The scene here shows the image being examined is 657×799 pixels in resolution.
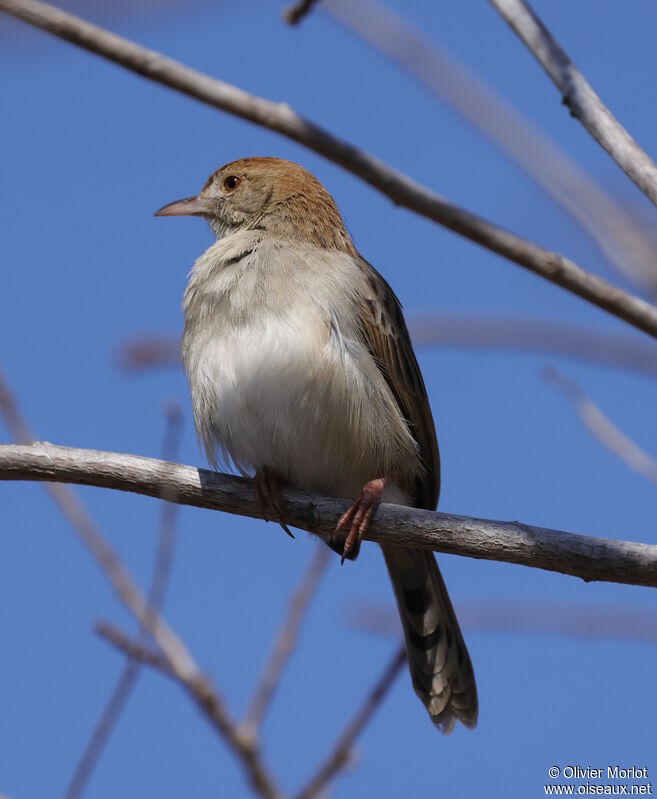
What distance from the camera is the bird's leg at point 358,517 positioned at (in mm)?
4402

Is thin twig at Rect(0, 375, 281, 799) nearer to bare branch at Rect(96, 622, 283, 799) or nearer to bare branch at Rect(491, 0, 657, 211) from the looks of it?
bare branch at Rect(96, 622, 283, 799)

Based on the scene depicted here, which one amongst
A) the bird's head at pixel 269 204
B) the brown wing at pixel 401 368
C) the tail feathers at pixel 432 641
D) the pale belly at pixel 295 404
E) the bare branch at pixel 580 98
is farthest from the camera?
the bird's head at pixel 269 204

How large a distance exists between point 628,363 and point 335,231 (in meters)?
3.10

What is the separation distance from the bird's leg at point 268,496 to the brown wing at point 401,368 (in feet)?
3.08

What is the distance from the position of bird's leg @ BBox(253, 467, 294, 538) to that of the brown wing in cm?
94

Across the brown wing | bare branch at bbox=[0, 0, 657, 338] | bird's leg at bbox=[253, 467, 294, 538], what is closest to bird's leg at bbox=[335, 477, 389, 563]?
bird's leg at bbox=[253, 467, 294, 538]

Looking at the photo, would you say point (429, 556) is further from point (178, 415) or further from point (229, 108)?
point (229, 108)

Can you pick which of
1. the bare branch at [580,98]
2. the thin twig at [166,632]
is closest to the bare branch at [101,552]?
the thin twig at [166,632]

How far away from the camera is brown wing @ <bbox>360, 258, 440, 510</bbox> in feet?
17.1

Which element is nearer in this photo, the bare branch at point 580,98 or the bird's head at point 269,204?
the bare branch at point 580,98

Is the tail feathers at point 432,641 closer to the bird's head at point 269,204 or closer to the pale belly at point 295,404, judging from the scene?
the pale belly at point 295,404

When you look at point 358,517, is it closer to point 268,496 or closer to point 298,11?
point 268,496

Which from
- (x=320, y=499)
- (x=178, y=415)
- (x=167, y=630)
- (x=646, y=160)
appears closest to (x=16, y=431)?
(x=178, y=415)

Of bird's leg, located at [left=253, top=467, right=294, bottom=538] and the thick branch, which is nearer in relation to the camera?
the thick branch
